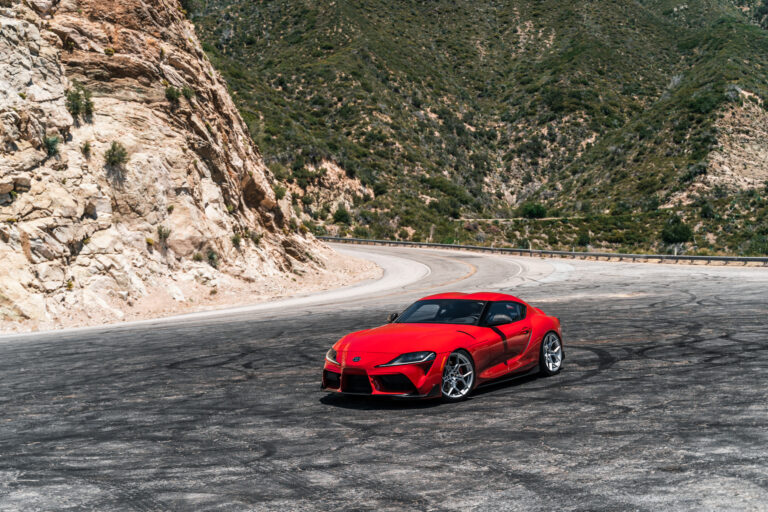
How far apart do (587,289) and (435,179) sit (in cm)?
5161

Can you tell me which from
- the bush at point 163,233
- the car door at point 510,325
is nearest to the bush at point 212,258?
the bush at point 163,233

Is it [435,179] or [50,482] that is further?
[435,179]

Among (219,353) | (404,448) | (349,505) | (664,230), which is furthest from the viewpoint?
(664,230)

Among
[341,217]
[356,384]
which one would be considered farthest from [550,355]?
[341,217]

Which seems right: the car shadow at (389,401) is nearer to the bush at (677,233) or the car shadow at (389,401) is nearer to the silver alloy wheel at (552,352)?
the silver alloy wheel at (552,352)

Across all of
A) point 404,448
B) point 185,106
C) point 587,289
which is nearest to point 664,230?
point 587,289

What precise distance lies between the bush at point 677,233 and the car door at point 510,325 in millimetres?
49452

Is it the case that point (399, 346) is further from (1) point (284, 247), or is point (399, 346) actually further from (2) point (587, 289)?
(1) point (284, 247)

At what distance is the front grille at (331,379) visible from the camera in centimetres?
810

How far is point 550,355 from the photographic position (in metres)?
9.62

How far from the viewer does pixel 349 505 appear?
4.88 meters

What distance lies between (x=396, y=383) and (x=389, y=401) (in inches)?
28.2

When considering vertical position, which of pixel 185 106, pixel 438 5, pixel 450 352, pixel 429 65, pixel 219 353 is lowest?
pixel 219 353

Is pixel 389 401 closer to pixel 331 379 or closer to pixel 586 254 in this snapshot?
pixel 331 379
